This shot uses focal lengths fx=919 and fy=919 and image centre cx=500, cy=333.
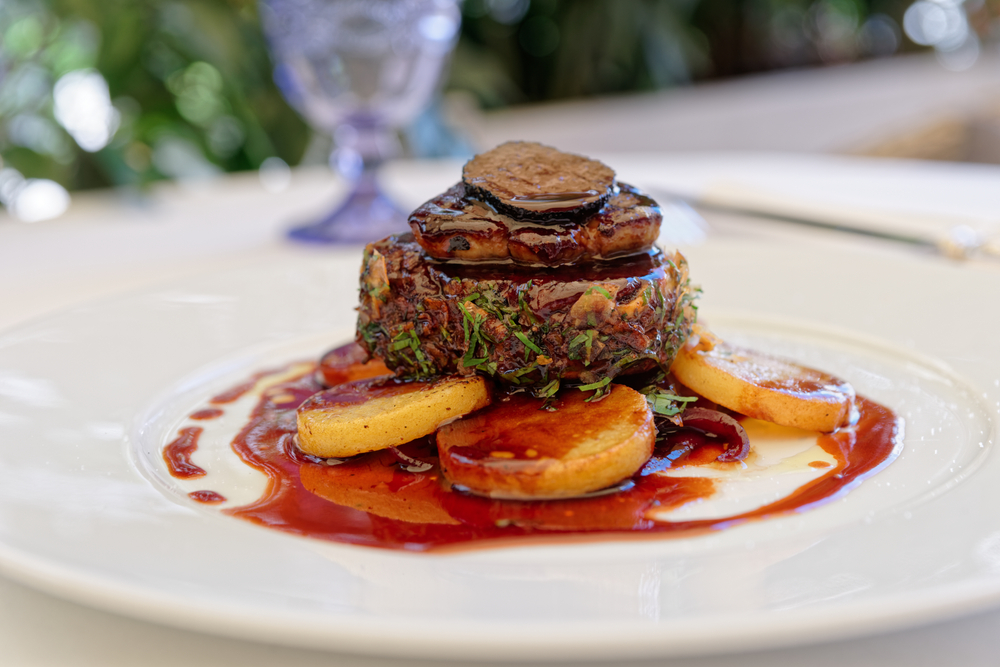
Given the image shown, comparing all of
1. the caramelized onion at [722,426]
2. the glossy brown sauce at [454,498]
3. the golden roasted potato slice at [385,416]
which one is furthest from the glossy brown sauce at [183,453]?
the caramelized onion at [722,426]

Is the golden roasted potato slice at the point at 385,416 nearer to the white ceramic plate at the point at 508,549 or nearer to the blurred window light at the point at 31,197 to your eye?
the white ceramic plate at the point at 508,549

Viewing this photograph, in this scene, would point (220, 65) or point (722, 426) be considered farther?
point (220, 65)

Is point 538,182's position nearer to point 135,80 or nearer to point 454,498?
point 454,498

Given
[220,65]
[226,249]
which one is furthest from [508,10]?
[226,249]

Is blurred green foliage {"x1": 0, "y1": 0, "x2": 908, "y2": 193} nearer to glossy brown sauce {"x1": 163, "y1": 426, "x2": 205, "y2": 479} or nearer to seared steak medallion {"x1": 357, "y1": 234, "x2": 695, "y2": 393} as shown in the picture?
glossy brown sauce {"x1": 163, "y1": 426, "x2": 205, "y2": 479}

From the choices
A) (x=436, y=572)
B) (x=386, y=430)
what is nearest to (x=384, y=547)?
(x=436, y=572)

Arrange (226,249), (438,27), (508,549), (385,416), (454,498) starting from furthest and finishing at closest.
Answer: (226,249)
(438,27)
(385,416)
(454,498)
(508,549)

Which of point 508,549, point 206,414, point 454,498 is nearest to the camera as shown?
point 508,549
